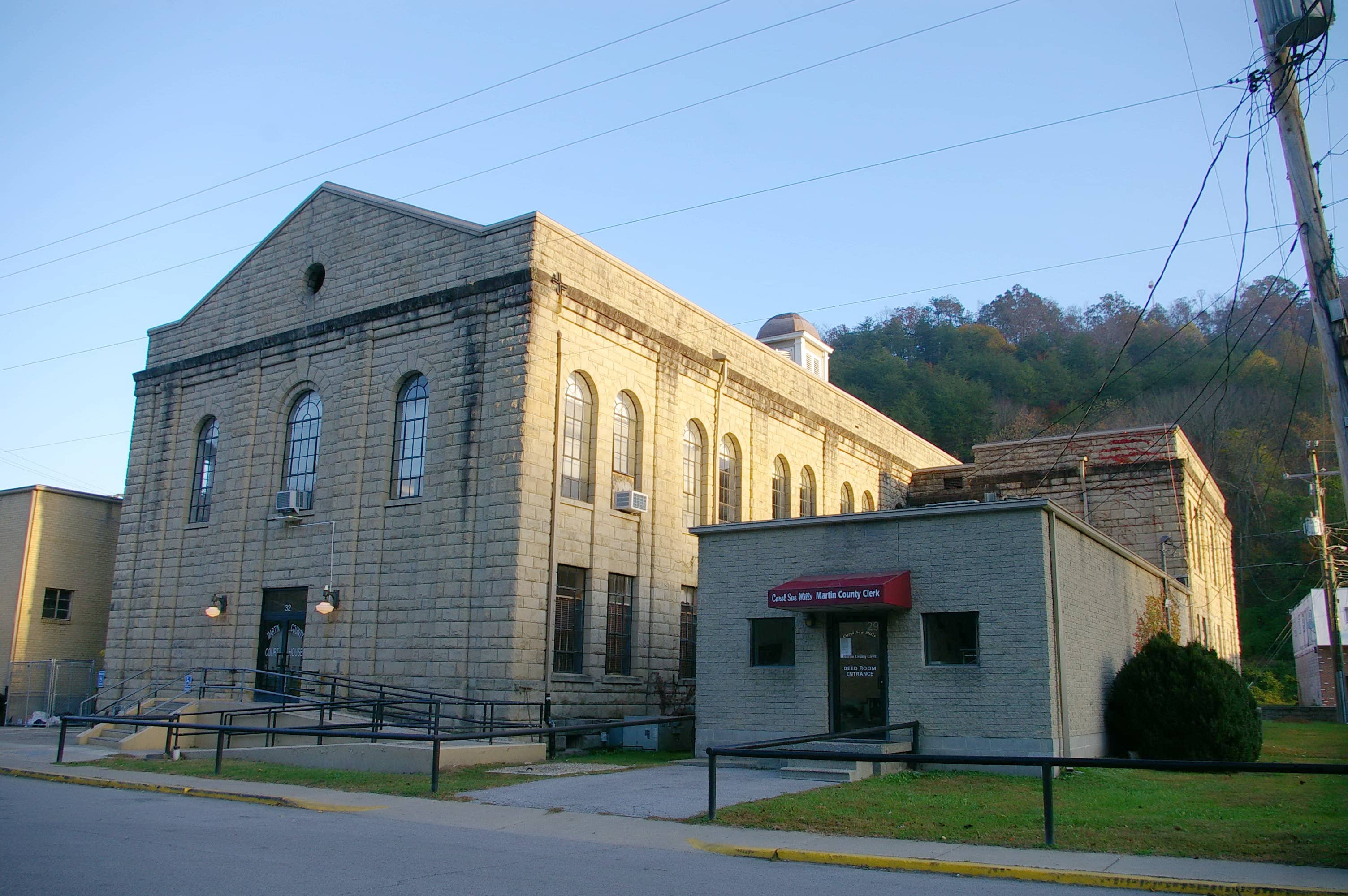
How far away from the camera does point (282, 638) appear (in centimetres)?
2486

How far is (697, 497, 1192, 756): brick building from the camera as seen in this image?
16.4 metres

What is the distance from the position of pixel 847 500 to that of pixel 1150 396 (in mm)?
49897

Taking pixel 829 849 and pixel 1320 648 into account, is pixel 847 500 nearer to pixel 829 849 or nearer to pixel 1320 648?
pixel 1320 648

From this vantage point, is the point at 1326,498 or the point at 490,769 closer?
the point at 490,769

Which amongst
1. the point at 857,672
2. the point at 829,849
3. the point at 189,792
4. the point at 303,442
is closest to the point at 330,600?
the point at 303,442

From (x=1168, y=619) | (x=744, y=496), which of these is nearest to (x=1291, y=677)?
(x=1168, y=619)

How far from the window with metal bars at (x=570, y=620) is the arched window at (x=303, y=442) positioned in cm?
699

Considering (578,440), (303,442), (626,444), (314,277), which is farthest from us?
(314,277)

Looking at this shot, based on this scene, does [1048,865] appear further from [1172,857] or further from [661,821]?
[661,821]

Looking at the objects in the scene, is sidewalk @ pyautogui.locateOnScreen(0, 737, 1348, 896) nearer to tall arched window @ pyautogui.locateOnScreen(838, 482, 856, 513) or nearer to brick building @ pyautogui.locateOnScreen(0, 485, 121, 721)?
brick building @ pyautogui.locateOnScreen(0, 485, 121, 721)

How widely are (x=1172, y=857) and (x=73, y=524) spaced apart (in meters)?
34.5

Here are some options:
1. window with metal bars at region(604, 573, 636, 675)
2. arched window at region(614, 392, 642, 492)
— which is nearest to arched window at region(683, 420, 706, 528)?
arched window at region(614, 392, 642, 492)

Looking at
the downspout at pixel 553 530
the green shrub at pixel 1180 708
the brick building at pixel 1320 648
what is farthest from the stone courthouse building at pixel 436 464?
Result: the brick building at pixel 1320 648

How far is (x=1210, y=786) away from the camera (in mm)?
14992
